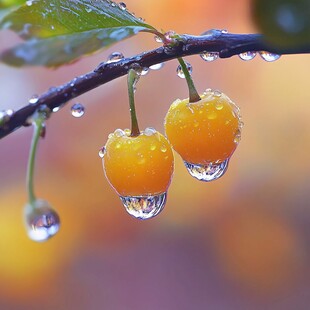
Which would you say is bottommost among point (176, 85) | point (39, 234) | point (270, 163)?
point (39, 234)

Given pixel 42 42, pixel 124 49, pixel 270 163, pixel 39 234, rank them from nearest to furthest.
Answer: pixel 42 42, pixel 39 234, pixel 124 49, pixel 270 163

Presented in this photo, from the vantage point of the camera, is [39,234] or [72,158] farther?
[72,158]

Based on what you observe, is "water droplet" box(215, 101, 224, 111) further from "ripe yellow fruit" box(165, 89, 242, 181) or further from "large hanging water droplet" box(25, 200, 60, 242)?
"large hanging water droplet" box(25, 200, 60, 242)

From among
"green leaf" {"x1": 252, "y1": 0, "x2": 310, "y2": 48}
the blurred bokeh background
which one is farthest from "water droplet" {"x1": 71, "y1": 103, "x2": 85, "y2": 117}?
the blurred bokeh background

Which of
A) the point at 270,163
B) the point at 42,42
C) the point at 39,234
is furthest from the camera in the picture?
the point at 270,163

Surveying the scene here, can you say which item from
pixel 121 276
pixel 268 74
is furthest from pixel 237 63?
pixel 121 276

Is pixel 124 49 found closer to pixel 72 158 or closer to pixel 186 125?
pixel 72 158
